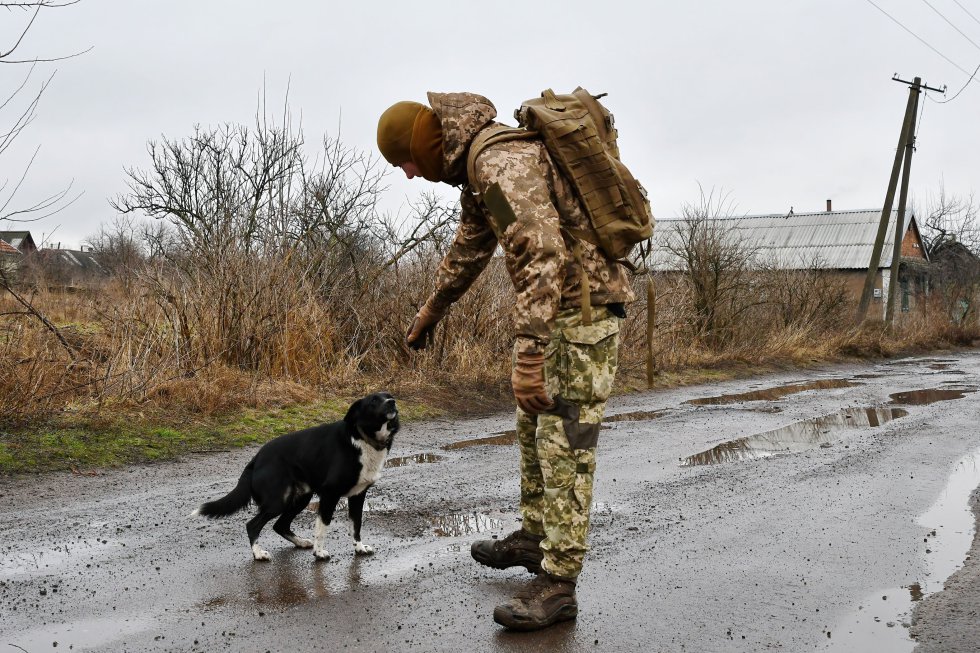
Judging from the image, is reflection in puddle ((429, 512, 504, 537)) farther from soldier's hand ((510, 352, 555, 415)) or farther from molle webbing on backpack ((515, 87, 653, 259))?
molle webbing on backpack ((515, 87, 653, 259))

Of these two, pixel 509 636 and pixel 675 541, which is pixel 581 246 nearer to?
pixel 509 636

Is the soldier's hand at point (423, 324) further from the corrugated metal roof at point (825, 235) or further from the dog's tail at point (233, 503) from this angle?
the corrugated metal roof at point (825, 235)

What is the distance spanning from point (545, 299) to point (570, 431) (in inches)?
26.2

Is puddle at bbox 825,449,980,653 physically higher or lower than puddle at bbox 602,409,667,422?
lower

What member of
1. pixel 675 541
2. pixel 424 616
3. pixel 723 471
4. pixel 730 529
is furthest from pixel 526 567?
pixel 723 471

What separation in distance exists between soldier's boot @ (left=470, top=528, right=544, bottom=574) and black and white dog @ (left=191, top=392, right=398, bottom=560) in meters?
0.76

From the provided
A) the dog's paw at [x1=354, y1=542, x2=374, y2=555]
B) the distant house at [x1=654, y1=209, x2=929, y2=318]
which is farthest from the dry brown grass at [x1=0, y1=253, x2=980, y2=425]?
the distant house at [x1=654, y1=209, x2=929, y2=318]

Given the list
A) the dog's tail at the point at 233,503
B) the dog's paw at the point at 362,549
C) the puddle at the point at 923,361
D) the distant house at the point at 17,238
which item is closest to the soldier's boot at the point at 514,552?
the dog's paw at the point at 362,549

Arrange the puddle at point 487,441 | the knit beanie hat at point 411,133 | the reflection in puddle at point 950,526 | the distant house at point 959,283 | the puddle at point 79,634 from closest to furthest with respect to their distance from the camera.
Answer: the puddle at point 79,634 < the knit beanie hat at point 411,133 < the reflection in puddle at point 950,526 < the puddle at point 487,441 < the distant house at point 959,283

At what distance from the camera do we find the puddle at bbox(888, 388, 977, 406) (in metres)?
12.8

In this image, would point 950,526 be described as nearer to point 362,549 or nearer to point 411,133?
point 362,549

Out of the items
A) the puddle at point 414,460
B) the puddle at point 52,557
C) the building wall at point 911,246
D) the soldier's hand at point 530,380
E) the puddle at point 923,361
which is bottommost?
the puddle at point 923,361

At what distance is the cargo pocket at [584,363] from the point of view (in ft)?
13.0

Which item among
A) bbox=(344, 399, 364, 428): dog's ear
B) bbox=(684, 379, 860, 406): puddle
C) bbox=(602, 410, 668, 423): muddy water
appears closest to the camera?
bbox=(344, 399, 364, 428): dog's ear
